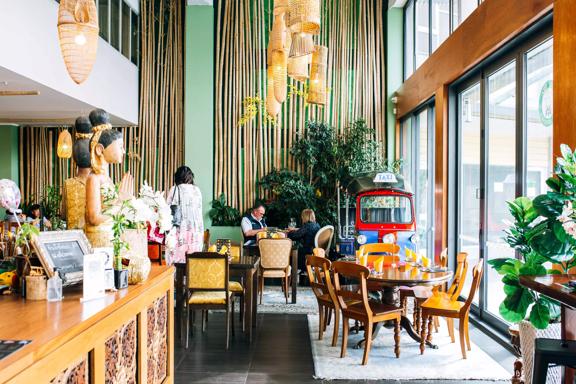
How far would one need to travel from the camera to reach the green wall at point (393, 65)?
1021 cm

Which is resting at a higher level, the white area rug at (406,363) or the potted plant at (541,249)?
the potted plant at (541,249)

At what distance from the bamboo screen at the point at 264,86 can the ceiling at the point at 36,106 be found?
7.24ft

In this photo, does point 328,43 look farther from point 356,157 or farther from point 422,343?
point 422,343

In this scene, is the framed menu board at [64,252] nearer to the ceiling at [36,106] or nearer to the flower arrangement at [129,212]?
the flower arrangement at [129,212]

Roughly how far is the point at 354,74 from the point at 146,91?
173 inches

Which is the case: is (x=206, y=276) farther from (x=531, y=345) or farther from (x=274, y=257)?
(x=531, y=345)

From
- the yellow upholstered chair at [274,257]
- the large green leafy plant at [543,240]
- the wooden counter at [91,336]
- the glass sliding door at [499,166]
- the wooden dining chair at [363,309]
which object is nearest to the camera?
the wooden counter at [91,336]

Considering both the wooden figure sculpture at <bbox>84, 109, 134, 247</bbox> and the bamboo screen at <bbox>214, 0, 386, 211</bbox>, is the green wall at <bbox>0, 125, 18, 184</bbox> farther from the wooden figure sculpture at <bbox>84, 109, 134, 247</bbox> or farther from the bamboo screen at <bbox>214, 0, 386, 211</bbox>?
the wooden figure sculpture at <bbox>84, 109, 134, 247</bbox>

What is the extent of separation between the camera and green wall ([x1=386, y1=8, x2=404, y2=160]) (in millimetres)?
10211

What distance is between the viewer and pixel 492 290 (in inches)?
238

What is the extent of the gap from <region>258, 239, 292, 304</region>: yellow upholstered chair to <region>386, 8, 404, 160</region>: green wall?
385cm

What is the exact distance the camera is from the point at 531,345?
3.43m

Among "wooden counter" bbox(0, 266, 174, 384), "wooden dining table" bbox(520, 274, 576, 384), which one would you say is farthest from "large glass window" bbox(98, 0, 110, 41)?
"wooden dining table" bbox(520, 274, 576, 384)

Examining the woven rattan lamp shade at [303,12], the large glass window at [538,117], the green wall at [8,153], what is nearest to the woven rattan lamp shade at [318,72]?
the woven rattan lamp shade at [303,12]
